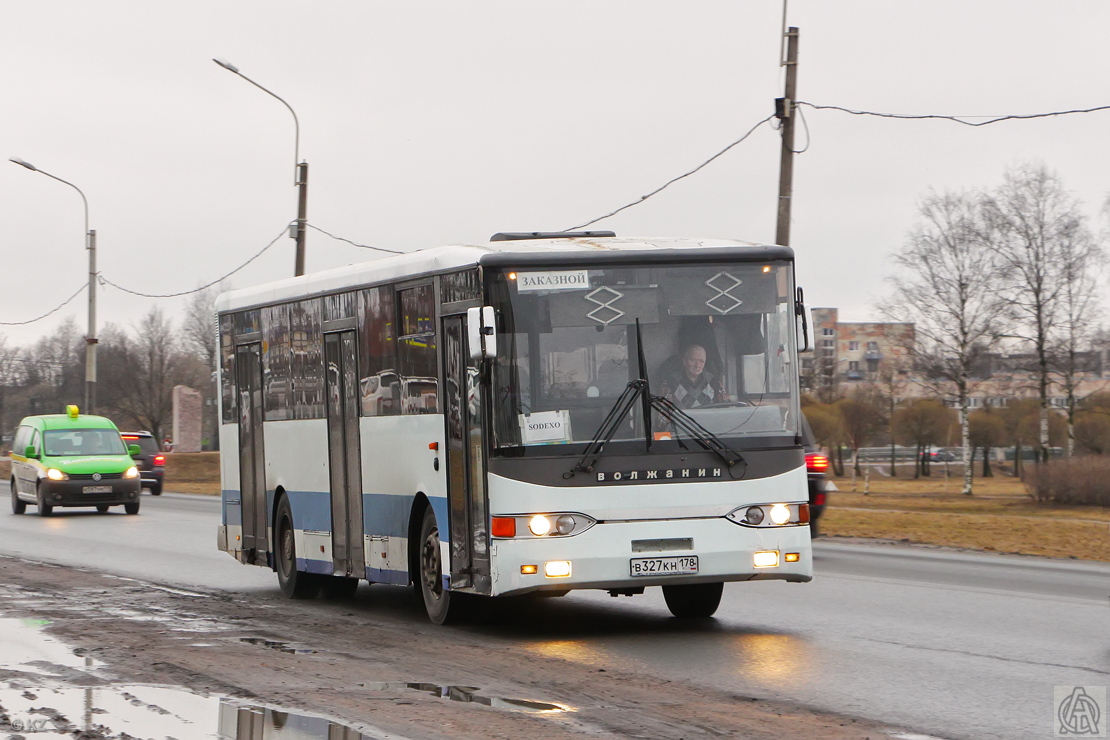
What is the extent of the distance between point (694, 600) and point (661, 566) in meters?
1.64

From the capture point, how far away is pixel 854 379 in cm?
13438

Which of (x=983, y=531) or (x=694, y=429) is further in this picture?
(x=983, y=531)

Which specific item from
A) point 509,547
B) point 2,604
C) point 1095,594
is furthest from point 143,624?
point 1095,594

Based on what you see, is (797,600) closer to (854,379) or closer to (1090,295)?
(1090,295)

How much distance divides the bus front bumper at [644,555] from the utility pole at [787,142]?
46.4 feet

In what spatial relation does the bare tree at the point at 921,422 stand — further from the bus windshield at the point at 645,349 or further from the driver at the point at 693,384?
the driver at the point at 693,384

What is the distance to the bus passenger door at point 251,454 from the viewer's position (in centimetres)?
1568

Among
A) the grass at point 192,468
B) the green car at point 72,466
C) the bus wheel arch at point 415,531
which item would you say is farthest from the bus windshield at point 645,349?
the grass at point 192,468

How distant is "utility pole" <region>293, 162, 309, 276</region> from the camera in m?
34.8

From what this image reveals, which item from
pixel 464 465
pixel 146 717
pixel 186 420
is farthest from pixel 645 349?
pixel 186 420

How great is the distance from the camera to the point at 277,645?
36.1 ft

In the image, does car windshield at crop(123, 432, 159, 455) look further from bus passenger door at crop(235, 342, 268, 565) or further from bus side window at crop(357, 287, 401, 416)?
bus side window at crop(357, 287, 401, 416)

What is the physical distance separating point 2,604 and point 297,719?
24.4ft

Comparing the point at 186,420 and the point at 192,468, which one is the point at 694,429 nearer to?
the point at 192,468
